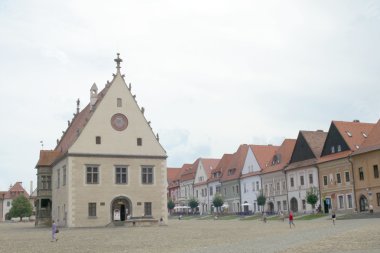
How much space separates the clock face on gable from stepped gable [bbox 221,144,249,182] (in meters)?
37.1

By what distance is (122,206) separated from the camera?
186 ft

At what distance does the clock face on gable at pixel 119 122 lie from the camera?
56938mm

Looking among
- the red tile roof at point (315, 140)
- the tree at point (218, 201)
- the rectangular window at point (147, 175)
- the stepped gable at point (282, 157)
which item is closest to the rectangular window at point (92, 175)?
the rectangular window at point (147, 175)

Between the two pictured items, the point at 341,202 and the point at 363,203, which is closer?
the point at 363,203

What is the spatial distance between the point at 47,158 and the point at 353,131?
40.2m

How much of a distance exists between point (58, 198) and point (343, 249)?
45513mm

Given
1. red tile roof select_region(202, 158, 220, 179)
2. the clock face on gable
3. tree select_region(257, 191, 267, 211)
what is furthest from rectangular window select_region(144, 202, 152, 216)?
red tile roof select_region(202, 158, 220, 179)

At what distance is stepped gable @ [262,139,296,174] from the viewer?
7819 cm

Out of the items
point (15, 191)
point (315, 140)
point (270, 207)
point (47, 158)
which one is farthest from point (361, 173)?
point (15, 191)

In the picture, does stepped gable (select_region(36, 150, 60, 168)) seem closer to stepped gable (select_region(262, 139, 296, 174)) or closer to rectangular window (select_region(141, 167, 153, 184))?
rectangular window (select_region(141, 167, 153, 184))

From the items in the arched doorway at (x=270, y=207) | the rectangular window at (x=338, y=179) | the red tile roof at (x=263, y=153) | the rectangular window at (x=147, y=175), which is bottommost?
the arched doorway at (x=270, y=207)

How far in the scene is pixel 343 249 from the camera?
19.5m

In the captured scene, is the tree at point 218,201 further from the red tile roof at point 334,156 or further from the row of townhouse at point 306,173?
the red tile roof at point 334,156

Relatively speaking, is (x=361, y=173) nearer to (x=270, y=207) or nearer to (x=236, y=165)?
(x=270, y=207)
